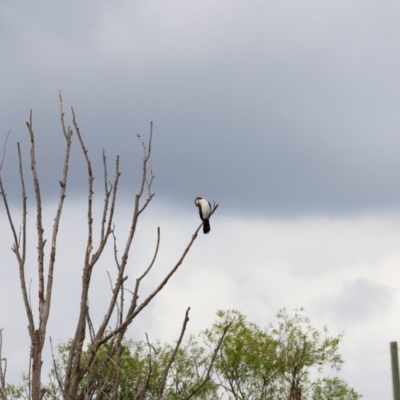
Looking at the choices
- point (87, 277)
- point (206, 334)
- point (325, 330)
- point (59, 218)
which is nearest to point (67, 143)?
point (59, 218)

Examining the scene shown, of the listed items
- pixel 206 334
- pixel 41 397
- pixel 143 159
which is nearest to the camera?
pixel 41 397

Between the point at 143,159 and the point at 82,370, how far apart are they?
146 centimetres

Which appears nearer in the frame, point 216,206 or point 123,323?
point 123,323

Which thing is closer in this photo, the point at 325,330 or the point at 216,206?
the point at 216,206

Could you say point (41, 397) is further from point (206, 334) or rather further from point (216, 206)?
point (206, 334)

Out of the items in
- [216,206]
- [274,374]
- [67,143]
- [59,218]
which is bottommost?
[59,218]

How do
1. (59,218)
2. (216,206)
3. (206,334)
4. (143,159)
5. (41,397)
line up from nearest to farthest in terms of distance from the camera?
(41,397), (59,218), (143,159), (216,206), (206,334)

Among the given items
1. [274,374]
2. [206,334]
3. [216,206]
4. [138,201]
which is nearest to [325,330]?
[274,374]

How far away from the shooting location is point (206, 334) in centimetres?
4653

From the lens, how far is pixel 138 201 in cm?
583

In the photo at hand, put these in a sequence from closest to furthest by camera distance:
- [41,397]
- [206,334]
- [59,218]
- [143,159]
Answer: [41,397] → [59,218] → [143,159] → [206,334]

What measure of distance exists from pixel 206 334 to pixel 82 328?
1636 inches

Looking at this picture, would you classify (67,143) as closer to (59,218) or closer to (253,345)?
(59,218)

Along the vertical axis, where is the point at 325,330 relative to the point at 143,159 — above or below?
above
